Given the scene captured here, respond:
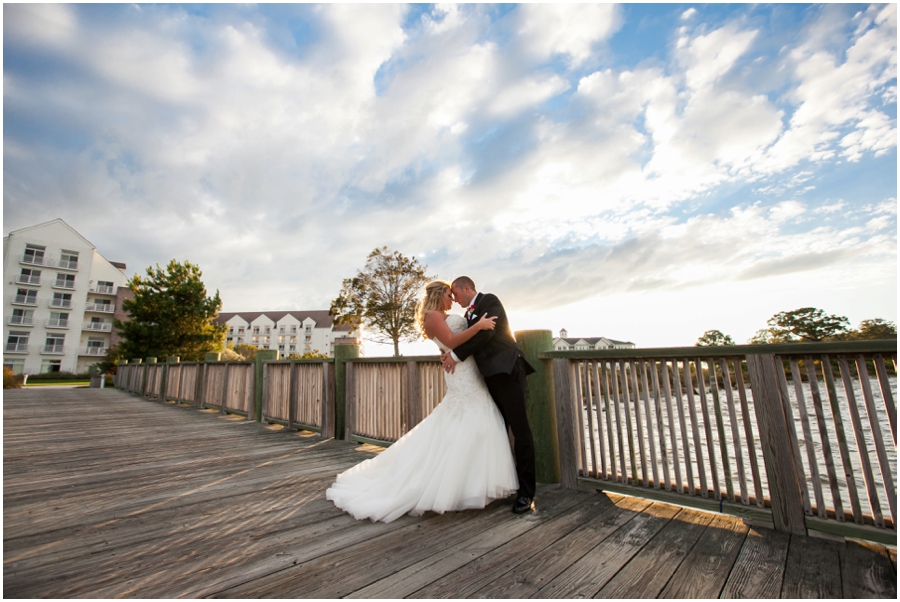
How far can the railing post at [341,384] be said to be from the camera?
556 cm

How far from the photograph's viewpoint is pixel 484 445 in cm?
274

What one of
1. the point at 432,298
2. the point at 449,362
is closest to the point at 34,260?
the point at 432,298

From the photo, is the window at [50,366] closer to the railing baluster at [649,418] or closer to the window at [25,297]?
the window at [25,297]

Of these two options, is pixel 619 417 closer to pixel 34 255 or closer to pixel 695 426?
pixel 695 426

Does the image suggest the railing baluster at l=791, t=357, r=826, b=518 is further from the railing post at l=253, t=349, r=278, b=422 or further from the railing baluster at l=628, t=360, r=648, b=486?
the railing post at l=253, t=349, r=278, b=422

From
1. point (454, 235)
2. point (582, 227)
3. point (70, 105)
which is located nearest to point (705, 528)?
point (582, 227)

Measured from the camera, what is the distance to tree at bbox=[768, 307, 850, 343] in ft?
81.5

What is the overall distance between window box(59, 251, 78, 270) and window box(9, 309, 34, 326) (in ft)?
18.6

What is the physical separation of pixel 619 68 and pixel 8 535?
829cm

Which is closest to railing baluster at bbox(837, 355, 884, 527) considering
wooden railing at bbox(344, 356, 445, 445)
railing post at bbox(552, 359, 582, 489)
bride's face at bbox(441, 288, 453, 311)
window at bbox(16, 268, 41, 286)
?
railing post at bbox(552, 359, 582, 489)

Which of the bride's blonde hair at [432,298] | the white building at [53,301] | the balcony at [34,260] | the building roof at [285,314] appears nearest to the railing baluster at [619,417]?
the bride's blonde hair at [432,298]

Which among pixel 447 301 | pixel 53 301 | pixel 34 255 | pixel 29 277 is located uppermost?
pixel 34 255

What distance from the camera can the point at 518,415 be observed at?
2801mm

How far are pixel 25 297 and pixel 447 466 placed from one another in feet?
192
